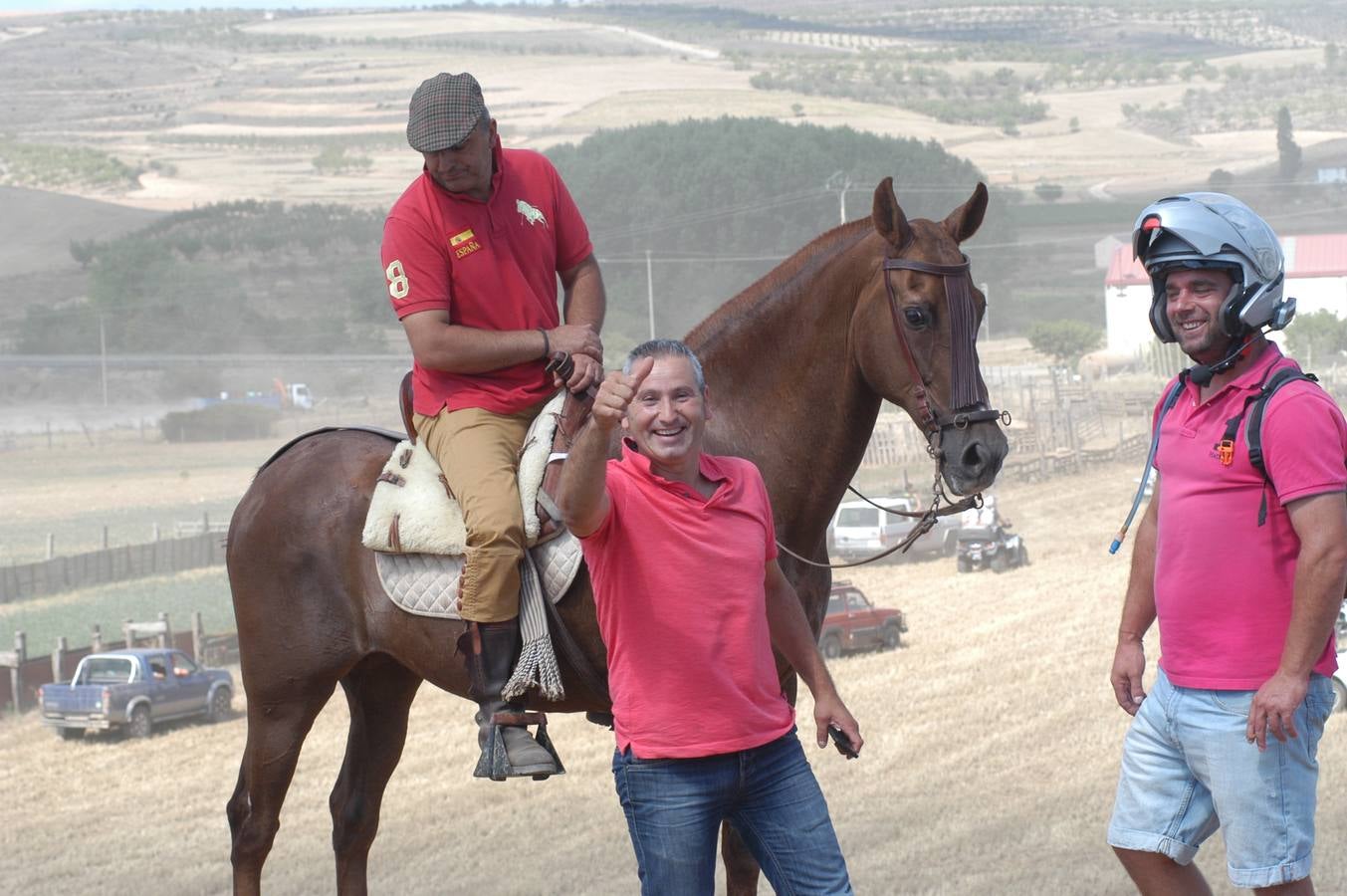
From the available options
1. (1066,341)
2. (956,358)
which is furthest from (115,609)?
(1066,341)

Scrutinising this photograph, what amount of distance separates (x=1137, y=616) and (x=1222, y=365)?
0.73 m

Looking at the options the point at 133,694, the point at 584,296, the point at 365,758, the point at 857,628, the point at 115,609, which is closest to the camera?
the point at 584,296

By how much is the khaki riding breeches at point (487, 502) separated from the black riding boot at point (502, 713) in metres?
0.07

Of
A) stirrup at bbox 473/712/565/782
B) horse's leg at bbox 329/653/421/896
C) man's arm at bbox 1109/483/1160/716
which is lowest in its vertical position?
horse's leg at bbox 329/653/421/896

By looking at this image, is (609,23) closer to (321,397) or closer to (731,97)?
(731,97)

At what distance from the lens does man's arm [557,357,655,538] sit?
2.88m

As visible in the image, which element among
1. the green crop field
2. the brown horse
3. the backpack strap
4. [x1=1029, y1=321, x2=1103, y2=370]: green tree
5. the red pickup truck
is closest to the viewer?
the backpack strap

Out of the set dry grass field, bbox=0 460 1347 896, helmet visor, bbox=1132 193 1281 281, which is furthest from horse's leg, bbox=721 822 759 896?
dry grass field, bbox=0 460 1347 896

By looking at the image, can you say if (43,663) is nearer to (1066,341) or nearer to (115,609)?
(115,609)

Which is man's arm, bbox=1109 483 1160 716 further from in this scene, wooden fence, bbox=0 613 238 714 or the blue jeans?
wooden fence, bbox=0 613 238 714

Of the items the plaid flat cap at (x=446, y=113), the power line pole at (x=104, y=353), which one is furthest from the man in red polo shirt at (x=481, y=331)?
the power line pole at (x=104, y=353)

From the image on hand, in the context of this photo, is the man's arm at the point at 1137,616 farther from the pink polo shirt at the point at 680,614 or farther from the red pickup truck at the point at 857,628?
the red pickup truck at the point at 857,628

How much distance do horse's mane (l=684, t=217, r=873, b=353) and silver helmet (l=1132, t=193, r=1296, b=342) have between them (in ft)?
4.27

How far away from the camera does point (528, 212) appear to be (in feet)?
15.8
